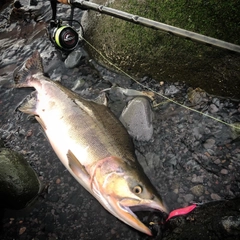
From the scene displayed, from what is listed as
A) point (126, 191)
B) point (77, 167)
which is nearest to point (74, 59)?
point (77, 167)

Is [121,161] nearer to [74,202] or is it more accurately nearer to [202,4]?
[74,202]

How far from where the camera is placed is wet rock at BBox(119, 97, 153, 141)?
13.3 ft

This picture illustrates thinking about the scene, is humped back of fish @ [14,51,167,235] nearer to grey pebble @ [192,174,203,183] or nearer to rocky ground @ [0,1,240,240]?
rocky ground @ [0,1,240,240]

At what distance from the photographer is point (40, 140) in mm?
4379

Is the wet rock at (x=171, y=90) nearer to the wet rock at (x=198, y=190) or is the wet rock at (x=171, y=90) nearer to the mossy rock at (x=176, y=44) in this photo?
the mossy rock at (x=176, y=44)

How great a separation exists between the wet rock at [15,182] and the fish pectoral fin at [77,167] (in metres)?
0.68

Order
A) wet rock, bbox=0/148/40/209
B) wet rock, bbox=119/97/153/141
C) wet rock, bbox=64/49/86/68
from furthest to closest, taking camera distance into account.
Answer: wet rock, bbox=64/49/86/68, wet rock, bbox=119/97/153/141, wet rock, bbox=0/148/40/209

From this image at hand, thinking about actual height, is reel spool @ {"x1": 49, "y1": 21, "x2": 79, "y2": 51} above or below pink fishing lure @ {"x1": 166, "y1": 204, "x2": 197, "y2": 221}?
above

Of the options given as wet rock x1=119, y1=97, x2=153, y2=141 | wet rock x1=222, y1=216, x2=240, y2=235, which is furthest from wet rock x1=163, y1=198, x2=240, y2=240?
wet rock x1=119, y1=97, x2=153, y2=141

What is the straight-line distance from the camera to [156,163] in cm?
381

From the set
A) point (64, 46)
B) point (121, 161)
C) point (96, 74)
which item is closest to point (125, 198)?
point (121, 161)

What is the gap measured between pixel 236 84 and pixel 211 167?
1252mm

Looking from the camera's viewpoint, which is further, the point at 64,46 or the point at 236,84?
the point at 64,46

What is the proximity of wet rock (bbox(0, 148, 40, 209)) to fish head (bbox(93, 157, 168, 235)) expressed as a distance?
998 mm
